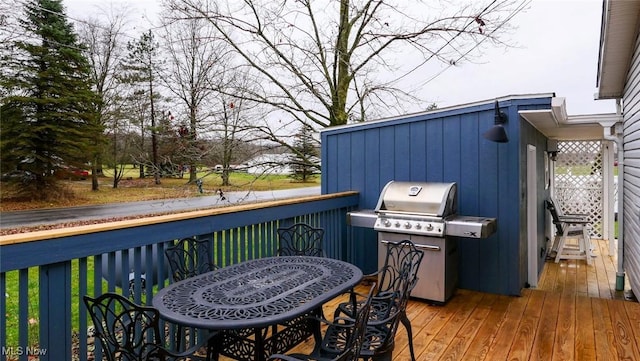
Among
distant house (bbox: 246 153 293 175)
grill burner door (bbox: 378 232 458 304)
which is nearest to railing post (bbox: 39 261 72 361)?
grill burner door (bbox: 378 232 458 304)

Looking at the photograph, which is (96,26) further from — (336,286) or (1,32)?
(336,286)

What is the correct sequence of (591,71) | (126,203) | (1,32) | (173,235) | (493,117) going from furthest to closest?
1. (591,71)
2. (126,203)
3. (1,32)
4. (493,117)
5. (173,235)

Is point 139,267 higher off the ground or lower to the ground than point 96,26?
lower

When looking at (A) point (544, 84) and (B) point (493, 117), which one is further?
(A) point (544, 84)

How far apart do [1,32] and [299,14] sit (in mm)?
4657

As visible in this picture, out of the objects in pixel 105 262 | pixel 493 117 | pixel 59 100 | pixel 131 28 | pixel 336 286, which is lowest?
pixel 336 286

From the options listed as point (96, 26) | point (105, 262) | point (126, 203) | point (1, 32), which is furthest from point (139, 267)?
point (96, 26)

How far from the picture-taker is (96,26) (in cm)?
679

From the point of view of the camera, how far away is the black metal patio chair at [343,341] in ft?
4.51

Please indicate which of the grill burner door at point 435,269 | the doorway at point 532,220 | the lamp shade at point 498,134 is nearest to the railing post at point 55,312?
the grill burner door at point 435,269

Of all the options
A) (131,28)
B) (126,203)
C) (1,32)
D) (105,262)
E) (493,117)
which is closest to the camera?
(105,262)

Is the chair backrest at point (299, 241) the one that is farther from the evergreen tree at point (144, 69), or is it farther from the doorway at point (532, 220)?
the evergreen tree at point (144, 69)

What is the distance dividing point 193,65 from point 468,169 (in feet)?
17.6

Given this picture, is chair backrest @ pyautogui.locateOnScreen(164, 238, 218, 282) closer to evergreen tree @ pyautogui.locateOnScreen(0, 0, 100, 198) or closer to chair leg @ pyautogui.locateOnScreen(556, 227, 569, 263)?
evergreen tree @ pyautogui.locateOnScreen(0, 0, 100, 198)
